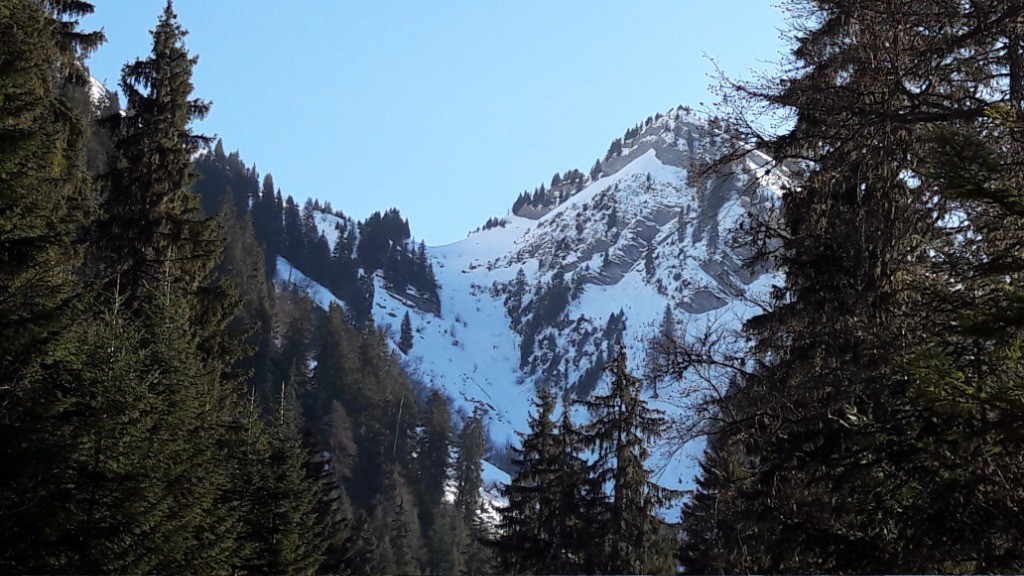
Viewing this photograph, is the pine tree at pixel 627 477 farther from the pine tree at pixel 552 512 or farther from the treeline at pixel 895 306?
the treeline at pixel 895 306

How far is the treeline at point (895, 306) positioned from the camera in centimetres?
621

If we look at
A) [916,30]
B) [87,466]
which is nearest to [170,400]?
[87,466]

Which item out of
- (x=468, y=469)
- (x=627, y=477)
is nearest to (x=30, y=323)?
(x=627, y=477)

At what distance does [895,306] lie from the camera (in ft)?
31.6

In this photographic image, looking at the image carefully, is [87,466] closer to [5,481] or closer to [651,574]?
[5,481]

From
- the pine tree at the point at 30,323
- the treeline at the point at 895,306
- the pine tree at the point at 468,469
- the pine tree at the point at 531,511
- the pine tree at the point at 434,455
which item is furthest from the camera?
the pine tree at the point at 468,469

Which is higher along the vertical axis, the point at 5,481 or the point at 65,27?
the point at 65,27

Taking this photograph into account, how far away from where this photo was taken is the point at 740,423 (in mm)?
10523

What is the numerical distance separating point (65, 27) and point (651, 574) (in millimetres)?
18114

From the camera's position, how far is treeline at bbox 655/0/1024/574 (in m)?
6.21

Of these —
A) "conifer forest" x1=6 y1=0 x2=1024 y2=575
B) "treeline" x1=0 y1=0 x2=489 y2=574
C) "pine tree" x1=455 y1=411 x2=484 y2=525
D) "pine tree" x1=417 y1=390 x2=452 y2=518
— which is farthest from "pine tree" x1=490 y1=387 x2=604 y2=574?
"pine tree" x1=455 y1=411 x2=484 y2=525

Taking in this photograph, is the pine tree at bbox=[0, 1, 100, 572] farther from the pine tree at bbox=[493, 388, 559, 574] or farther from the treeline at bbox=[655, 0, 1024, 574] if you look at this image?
the pine tree at bbox=[493, 388, 559, 574]

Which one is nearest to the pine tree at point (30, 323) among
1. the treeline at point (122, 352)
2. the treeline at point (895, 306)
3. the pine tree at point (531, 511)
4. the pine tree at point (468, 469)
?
the treeline at point (122, 352)

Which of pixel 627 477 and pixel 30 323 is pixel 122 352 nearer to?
pixel 30 323
